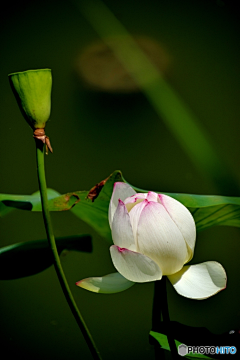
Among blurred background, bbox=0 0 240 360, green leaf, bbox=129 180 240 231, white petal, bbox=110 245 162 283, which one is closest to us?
white petal, bbox=110 245 162 283

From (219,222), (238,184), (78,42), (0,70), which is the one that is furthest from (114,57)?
(219,222)

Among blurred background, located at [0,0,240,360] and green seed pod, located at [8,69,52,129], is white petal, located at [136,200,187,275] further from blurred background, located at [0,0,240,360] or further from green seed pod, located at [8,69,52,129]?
A: blurred background, located at [0,0,240,360]

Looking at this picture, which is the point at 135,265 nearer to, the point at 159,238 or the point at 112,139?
the point at 159,238

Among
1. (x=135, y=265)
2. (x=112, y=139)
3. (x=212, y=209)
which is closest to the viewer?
(x=135, y=265)

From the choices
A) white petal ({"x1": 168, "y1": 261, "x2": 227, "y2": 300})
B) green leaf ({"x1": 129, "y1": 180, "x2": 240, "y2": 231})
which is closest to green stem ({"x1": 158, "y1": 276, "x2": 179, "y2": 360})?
white petal ({"x1": 168, "y1": 261, "x2": 227, "y2": 300})

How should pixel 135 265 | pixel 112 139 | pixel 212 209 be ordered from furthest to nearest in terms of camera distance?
pixel 112 139 < pixel 212 209 < pixel 135 265

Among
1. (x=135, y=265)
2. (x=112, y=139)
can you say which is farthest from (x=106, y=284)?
(x=112, y=139)
